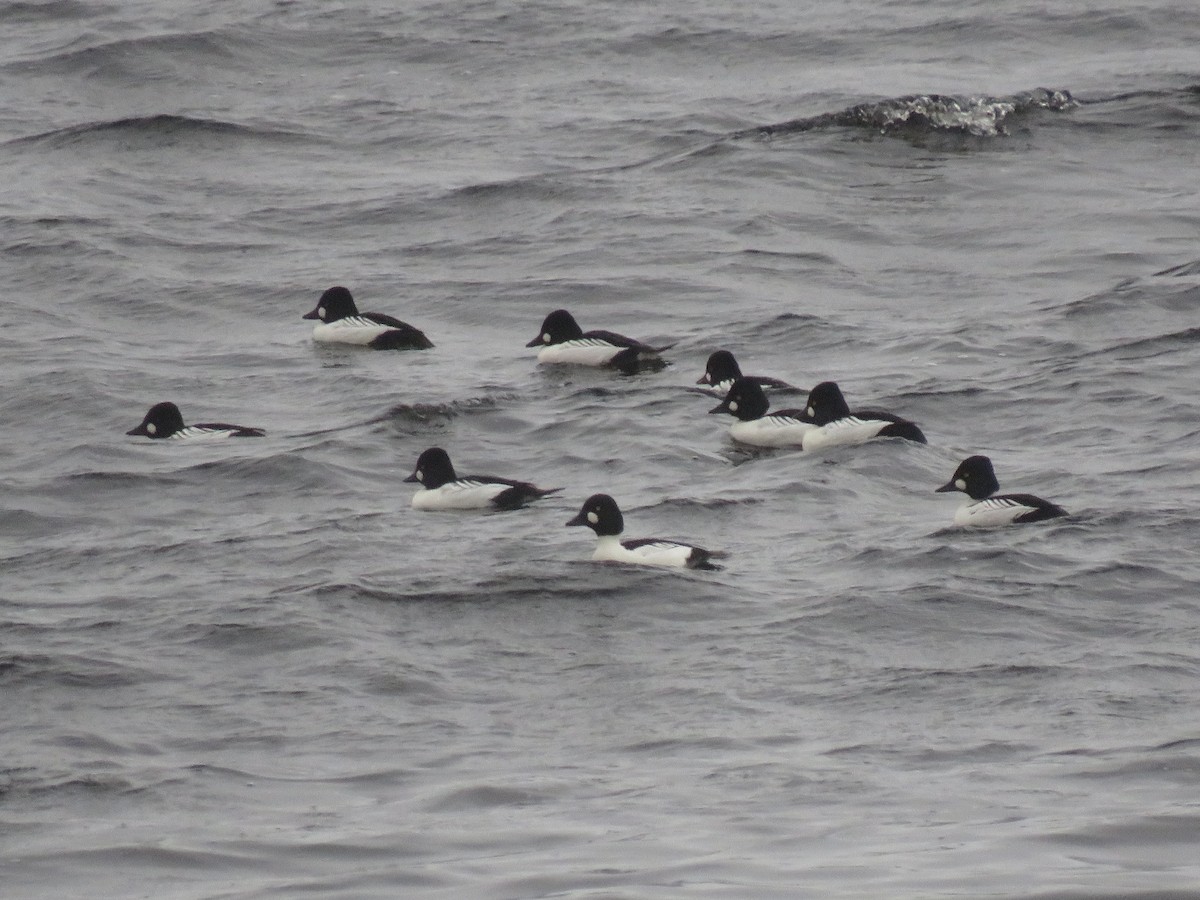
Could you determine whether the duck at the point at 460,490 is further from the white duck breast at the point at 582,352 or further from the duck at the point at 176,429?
the white duck breast at the point at 582,352

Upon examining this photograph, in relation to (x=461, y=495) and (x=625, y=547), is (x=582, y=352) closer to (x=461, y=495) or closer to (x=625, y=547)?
(x=461, y=495)

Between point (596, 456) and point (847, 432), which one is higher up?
point (847, 432)

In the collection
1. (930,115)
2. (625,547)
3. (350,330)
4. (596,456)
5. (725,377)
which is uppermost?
(930,115)

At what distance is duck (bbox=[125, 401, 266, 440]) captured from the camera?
15703 mm

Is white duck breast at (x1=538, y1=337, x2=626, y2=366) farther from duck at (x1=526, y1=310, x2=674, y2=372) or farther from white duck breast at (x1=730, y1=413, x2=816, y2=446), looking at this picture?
white duck breast at (x1=730, y1=413, x2=816, y2=446)

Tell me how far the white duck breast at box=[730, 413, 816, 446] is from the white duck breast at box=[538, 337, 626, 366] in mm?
1862

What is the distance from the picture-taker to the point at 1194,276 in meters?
19.1

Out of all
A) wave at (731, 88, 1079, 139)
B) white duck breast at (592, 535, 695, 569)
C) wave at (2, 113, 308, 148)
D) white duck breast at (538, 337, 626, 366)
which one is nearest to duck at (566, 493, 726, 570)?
white duck breast at (592, 535, 695, 569)

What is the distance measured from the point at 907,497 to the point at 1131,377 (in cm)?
304

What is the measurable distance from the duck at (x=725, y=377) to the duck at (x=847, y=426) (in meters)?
1.05

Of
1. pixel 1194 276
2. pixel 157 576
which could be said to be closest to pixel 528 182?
pixel 1194 276

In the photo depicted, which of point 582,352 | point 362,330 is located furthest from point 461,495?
point 362,330

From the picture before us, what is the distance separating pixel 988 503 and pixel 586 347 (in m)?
5.22

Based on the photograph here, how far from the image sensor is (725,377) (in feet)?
54.9
